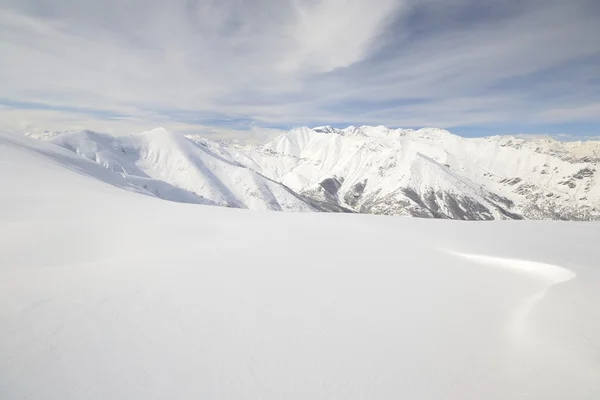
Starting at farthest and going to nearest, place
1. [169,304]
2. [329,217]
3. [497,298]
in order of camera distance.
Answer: [329,217], [497,298], [169,304]

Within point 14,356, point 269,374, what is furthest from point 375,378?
point 14,356

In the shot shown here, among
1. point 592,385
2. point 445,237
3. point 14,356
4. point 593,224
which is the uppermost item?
point 593,224

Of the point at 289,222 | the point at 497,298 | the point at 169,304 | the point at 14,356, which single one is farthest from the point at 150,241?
the point at 497,298

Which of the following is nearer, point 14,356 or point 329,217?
point 14,356

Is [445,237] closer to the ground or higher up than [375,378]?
higher up

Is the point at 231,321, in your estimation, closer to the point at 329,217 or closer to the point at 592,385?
the point at 592,385

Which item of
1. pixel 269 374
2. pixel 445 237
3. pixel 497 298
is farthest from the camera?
pixel 445 237

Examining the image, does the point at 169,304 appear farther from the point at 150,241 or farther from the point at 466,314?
the point at 466,314
